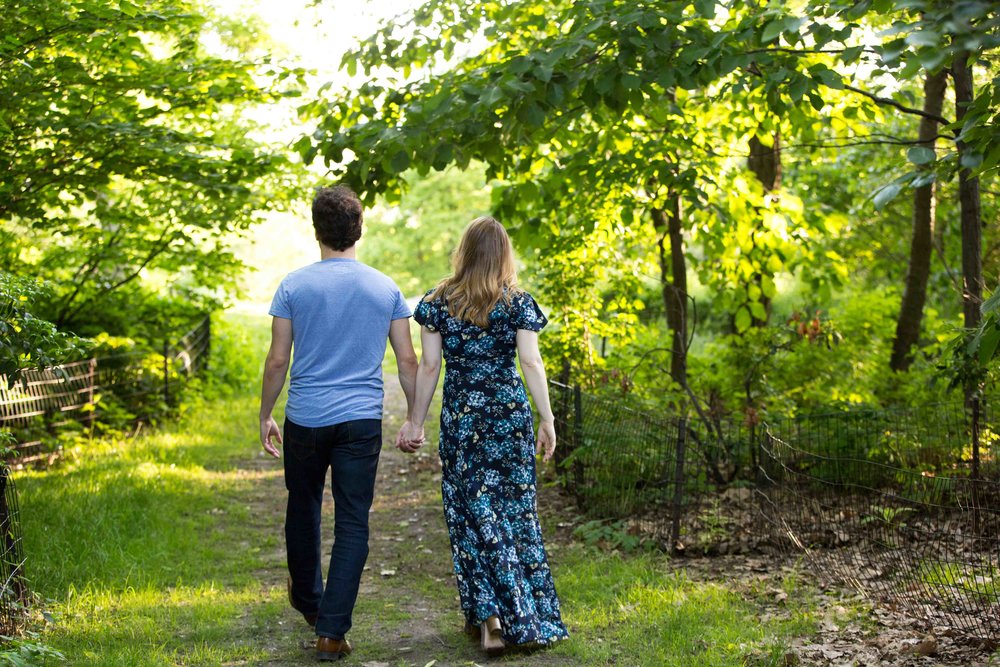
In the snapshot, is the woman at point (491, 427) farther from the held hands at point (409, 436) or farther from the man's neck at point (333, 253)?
the man's neck at point (333, 253)

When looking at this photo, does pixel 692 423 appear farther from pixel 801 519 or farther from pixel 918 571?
pixel 918 571

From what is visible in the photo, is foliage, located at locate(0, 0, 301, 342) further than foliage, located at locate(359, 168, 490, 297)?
No

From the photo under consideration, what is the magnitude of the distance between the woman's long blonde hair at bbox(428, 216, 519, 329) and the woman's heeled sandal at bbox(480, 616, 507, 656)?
4.70 ft

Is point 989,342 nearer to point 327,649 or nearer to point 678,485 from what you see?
point 678,485

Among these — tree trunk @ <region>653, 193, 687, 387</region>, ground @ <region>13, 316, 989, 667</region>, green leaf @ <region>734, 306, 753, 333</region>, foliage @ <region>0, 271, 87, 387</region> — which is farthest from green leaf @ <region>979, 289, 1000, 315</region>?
green leaf @ <region>734, 306, 753, 333</region>

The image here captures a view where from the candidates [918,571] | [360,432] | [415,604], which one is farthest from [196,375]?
[918,571]

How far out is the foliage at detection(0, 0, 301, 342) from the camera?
6.50 metres

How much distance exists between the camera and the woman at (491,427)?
4.77m

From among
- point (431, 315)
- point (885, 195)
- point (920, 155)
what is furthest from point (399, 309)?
point (920, 155)

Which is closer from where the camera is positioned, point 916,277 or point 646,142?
point 646,142

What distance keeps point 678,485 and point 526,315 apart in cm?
211

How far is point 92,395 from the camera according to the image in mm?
10242

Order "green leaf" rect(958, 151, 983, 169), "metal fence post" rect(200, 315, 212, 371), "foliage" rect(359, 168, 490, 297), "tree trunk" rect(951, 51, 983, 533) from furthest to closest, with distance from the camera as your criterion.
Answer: "foliage" rect(359, 168, 490, 297), "metal fence post" rect(200, 315, 212, 371), "tree trunk" rect(951, 51, 983, 533), "green leaf" rect(958, 151, 983, 169)

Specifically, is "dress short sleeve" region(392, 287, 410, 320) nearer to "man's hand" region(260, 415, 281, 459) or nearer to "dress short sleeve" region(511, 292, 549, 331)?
"dress short sleeve" region(511, 292, 549, 331)
